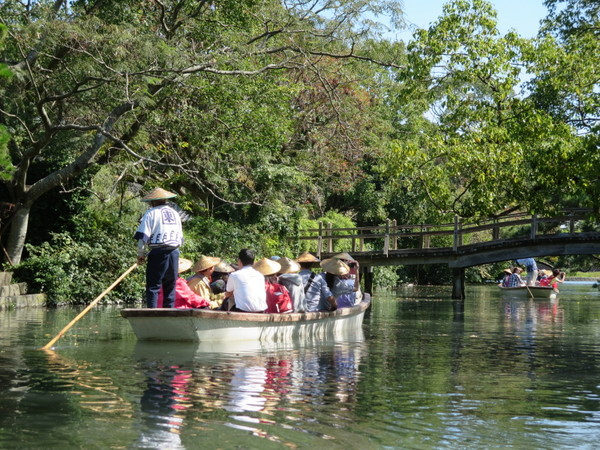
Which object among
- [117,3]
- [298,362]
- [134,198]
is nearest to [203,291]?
[298,362]

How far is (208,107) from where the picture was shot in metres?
23.9

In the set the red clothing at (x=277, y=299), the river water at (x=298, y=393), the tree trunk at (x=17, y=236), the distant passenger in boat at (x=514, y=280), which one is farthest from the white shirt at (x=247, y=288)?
the distant passenger in boat at (x=514, y=280)

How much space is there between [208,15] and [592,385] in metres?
15.9

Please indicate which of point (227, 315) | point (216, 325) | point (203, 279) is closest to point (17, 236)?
point (203, 279)

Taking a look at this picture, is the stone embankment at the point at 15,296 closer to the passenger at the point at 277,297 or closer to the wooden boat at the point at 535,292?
the passenger at the point at 277,297

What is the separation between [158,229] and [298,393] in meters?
4.43

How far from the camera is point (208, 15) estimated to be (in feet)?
74.4

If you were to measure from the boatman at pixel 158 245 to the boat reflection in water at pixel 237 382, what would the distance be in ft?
2.78

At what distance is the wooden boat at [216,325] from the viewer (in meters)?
11.7

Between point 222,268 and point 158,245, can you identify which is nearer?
point 158,245

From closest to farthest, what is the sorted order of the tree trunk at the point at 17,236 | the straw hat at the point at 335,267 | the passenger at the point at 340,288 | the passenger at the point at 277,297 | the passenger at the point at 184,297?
the passenger at the point at 184,297, the passenger at the point at 277,297, the straw hat at the point at 335,267, the passenger at the point at 340,288, the tree trunk at the point at 17,236

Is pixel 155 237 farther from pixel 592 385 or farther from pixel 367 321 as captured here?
pixel 367 321

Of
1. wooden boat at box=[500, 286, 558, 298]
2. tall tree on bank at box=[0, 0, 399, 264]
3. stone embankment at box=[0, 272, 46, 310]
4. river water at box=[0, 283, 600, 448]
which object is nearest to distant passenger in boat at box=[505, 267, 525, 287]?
wooden boat at box=[500, 286, 558, 298]

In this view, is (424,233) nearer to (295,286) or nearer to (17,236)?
(17,236)
